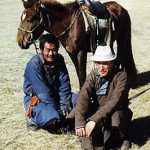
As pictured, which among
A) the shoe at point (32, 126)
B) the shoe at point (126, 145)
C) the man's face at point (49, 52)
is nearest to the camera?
the shoe at point (126, 145)

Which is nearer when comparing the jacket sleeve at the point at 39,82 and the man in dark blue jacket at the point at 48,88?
the man in dark blue jacket at the point at 48,88

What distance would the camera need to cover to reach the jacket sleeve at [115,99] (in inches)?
188

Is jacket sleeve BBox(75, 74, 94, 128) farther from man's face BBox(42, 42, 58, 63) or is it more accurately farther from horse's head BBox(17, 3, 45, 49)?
horse's head BBox(17, 3, 45, 49)

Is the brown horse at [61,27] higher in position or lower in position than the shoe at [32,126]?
higher

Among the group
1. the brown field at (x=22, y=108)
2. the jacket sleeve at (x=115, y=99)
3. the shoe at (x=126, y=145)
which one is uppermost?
the jacket sleeve at (x=115, y=99)

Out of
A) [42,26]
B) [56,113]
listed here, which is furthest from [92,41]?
[56,113]

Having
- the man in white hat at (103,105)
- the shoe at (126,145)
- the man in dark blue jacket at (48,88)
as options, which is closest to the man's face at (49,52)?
the man in dark blue jacket at (48,88)

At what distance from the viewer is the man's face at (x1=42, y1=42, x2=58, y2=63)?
548 centimetres

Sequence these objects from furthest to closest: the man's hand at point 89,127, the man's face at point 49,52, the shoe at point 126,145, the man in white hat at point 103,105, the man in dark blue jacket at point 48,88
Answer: the man in dark blue jacket at point 48,88 → the man's face at point 49,52 → the shoe at point 126,145 → the man in white hat at point 103,105 → the man's hand at point 89,127

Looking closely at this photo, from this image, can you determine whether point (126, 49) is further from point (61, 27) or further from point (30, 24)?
point (30, 24)

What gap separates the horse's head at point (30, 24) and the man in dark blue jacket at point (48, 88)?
117 cm

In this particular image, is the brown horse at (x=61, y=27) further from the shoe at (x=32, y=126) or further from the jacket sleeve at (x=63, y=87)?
the shoe at (x=32, y=126)

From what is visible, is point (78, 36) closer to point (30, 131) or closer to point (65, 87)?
point (65, 87)

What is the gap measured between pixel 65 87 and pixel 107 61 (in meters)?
1.27
